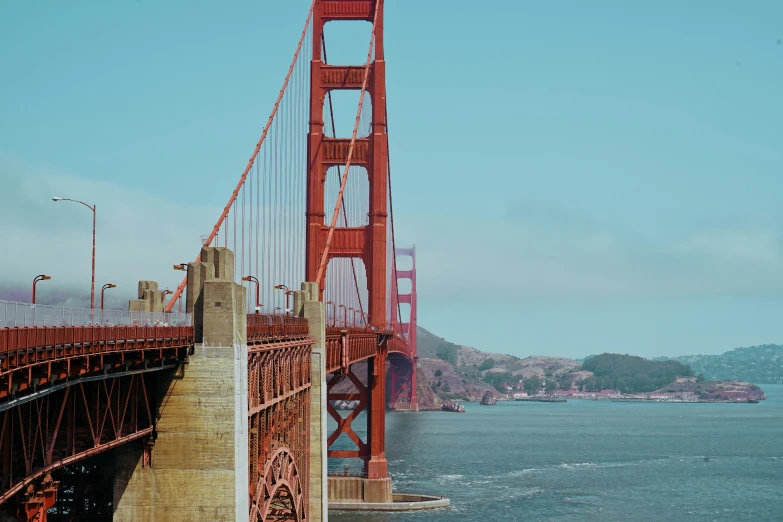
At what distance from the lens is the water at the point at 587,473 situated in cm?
7388

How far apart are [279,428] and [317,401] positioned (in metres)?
8.17

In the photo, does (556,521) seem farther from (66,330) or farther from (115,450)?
(66,330)

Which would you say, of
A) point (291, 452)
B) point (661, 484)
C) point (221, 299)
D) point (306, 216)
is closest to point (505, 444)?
point (661, 484)

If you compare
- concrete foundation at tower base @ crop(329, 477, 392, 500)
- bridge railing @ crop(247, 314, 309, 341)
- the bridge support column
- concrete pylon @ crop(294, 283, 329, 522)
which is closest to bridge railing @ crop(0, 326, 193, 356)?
the bridge support column

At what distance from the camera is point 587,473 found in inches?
3819

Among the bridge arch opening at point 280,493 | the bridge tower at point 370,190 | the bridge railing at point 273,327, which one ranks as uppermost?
the bridge tower at point 370,190

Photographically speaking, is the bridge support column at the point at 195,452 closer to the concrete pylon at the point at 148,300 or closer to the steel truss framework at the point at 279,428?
the steel truss framework at the point at 279,428

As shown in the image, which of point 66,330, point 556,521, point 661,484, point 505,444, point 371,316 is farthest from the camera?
point 505,444

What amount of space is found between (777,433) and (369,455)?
109876 mm

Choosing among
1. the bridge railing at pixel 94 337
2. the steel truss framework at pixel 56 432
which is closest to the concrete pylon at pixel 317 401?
the bridge railing at pixel 94 337

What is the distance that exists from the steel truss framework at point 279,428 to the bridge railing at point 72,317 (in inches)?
149

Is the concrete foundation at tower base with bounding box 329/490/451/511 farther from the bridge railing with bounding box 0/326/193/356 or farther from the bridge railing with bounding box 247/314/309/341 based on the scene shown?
the bridge railing with bounding box 0/326/193/356

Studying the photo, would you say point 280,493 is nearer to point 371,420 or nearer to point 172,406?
point 172,406

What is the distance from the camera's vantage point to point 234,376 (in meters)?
29.8
